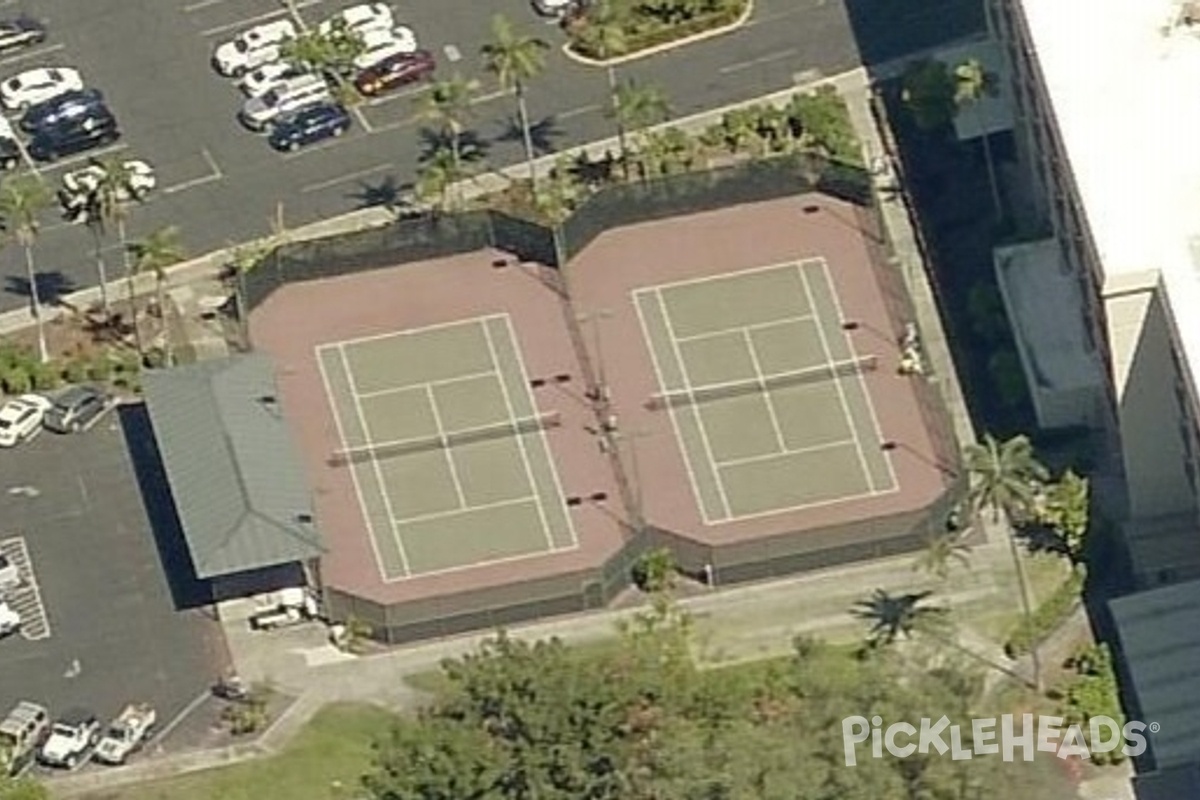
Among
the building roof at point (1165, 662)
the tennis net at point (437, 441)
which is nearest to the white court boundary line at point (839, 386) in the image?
the tennis net at point (437, 441)

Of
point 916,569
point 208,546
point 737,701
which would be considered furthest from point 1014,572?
point 208,546

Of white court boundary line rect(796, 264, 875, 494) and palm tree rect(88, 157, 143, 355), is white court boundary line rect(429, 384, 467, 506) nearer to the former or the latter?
palm tree rect(88, 157, 143, 355)

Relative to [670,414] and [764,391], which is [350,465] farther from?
[764,391]

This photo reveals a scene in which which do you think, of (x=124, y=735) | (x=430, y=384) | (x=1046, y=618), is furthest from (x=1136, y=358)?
(x=124, y=735)

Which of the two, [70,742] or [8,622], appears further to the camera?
[8,622]

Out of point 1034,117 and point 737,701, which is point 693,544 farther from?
point 1034,117

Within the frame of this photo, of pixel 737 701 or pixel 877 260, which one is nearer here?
pixel 737 701

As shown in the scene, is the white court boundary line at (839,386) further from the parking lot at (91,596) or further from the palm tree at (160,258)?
the palm tree at (160,258)
